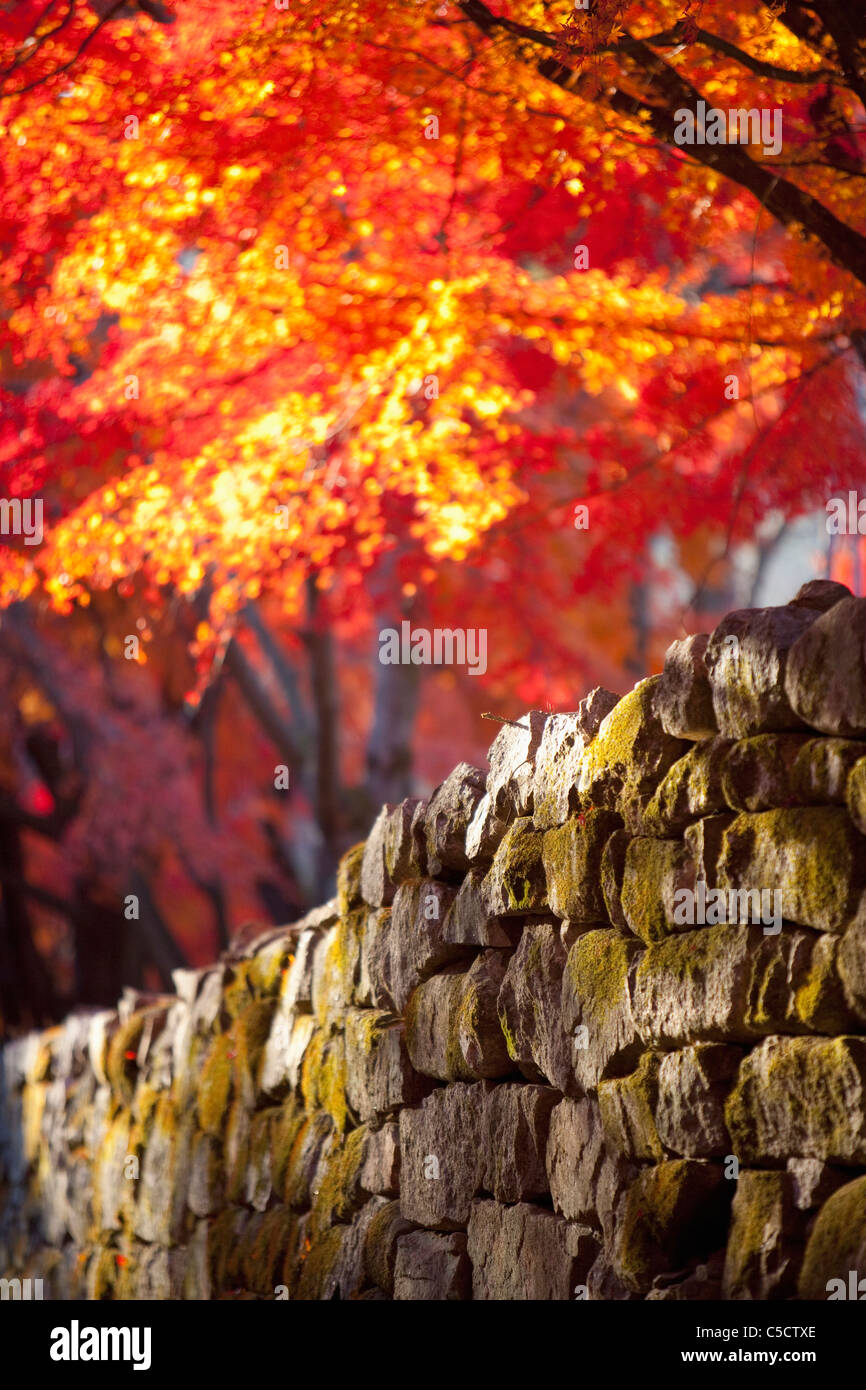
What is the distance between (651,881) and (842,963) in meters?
0.64

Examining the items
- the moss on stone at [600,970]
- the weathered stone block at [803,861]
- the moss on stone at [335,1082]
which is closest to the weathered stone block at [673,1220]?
the moss on stone at [600,970]

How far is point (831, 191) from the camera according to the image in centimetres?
489

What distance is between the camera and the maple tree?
191 inches

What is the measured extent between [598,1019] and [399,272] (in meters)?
4.17

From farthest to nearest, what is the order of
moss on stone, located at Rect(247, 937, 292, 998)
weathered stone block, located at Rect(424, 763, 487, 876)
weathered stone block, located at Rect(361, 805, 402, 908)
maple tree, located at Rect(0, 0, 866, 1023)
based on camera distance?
moss on stone, located at Rect(247, 937, 292, 998) < weathered stone block, located at Rect(361, 805, 402, 908) < maple tree, located at Rect(0, 0, 866, 1023) < weathered stone block, located at Rect(424, 763, 487, 876)

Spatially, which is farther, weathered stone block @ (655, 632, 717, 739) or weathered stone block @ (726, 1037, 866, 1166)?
weathered stone block @ (655, 632, 717, 739)

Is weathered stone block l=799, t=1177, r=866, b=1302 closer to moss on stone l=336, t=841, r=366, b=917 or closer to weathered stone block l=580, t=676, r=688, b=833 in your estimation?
weathered stone block l=580, t=676, r=688, b=833

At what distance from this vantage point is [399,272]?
6590 mm

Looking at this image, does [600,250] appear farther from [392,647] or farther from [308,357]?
[392,647]

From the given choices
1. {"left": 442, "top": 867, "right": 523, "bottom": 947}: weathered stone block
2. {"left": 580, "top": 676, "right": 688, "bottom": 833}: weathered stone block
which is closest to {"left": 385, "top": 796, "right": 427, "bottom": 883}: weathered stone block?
{"left": 442, "top": 867, "right": 523, "bottom": 947}: weathered stone block

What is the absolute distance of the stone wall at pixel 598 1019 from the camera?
2.75 m

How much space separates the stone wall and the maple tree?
200 cm

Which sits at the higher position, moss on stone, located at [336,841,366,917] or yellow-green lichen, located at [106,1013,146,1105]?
moss on stone, located at [336,841,366,917]
